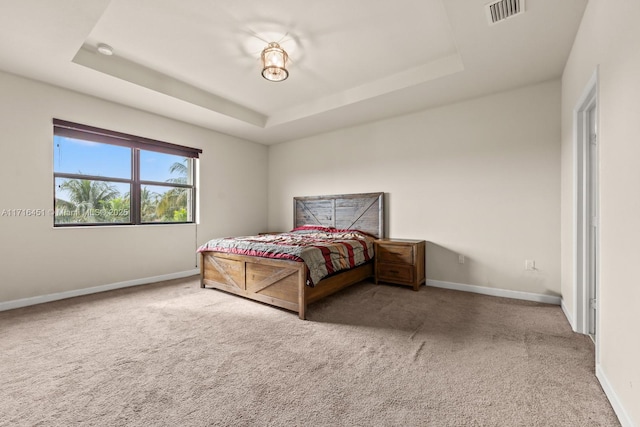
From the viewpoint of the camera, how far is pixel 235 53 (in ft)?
9.70

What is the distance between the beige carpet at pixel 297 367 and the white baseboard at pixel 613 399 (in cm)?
4

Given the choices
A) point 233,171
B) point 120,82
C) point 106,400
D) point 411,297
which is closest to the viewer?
point 106,400

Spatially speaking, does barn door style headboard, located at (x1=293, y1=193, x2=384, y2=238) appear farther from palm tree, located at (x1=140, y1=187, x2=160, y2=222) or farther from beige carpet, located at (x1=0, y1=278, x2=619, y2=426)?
palm tree, located at (x1=140, y1=187, x2=160, y2=222)

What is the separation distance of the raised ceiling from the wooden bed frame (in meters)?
1.55

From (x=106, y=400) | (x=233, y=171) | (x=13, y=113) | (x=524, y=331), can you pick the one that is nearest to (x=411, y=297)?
(x=524, y=331)


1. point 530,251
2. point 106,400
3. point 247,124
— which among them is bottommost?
point 106,400

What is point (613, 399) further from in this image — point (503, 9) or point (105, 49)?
point (105, 49)

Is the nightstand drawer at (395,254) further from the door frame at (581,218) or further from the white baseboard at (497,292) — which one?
the door frame at (581,218)

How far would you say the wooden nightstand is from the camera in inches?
146

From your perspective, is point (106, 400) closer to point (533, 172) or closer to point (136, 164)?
point (136, 164)

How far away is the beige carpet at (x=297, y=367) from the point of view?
4.85 feet

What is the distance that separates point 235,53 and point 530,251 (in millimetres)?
4000

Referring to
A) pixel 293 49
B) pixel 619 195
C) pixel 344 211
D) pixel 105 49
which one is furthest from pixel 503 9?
pixel 105 49

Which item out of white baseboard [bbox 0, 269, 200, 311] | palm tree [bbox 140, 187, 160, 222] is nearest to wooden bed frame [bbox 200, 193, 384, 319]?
white baseboard [bbox 0, 269, 200, 311]
